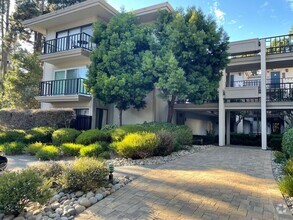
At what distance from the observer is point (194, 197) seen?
5.25 metres

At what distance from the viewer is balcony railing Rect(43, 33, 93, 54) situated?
672 inches

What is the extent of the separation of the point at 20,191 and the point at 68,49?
47.9ft

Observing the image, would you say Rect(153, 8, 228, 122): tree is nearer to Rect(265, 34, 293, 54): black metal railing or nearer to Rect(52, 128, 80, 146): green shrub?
Rect(265, 34, 293, 54): black metal railing

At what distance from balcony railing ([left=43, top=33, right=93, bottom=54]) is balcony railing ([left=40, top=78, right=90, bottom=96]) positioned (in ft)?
8.04

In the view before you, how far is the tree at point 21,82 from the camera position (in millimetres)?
19812

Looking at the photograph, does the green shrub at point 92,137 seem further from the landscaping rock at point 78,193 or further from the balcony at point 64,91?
the landscaping rock at point 78,193

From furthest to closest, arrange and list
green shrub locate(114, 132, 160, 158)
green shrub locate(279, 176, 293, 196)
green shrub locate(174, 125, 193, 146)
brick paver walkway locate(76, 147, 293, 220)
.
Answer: green shrub locate(174, 125, 193, 146)
green shrub locate(114, 132, 160, 158)
green shrub locate(279, 176, 293, 196)
brick paver walkway locate(76, 147, 293, 220)

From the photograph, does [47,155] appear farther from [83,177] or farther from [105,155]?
[83,177]

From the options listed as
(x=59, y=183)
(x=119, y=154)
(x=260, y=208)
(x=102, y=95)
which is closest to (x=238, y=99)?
(x=102, y=95)

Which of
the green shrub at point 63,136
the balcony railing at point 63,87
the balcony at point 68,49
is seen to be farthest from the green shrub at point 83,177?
the balcony at point 68,49

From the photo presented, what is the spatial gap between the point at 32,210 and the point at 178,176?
13.2 feet

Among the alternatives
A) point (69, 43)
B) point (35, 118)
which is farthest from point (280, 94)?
point (35, 118)

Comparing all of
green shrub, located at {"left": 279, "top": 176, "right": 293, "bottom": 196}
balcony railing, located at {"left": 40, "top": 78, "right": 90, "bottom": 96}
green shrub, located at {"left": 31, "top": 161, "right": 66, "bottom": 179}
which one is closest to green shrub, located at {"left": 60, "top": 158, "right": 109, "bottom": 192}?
green shrub, located at {"left": 31, "top": 161, "right": 66, "bottom": 179}

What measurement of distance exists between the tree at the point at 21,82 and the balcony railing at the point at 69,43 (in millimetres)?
3026
